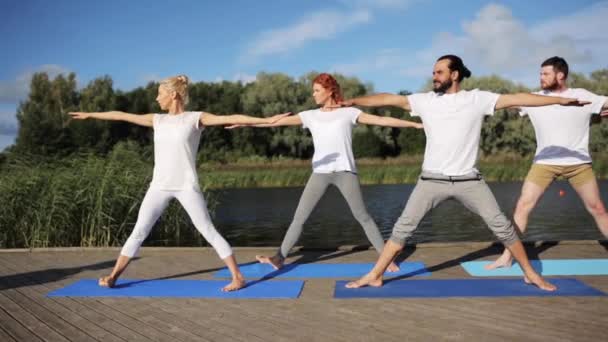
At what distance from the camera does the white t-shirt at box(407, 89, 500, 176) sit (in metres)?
4.20

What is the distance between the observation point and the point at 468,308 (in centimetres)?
382

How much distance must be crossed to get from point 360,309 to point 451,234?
268 inches

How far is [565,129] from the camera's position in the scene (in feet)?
16.0

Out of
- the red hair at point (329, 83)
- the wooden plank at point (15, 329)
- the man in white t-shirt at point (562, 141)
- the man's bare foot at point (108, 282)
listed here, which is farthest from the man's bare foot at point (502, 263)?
the wooden plank at point (15, 329)

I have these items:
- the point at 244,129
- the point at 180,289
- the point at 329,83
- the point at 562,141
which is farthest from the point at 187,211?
the point at 244,129

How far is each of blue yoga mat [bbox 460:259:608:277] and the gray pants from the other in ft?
2.43

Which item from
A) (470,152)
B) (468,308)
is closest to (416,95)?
(470,152)

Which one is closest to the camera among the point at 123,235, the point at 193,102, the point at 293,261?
the point at 293,261

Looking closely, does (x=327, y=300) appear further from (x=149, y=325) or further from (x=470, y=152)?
(x=470, y=152)

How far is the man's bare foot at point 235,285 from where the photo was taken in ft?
15.0

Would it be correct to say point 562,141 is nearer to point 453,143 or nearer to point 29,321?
point 453,143

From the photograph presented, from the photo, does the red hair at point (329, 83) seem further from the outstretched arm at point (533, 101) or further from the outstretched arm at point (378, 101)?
the outstretched arm at point (533, 101)

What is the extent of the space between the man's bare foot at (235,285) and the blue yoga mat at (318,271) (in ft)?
1.77

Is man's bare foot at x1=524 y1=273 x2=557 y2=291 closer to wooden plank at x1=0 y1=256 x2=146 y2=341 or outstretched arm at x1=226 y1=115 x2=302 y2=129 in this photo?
outstretched arm at x1=226 y1=115 x2=302 y2=129
